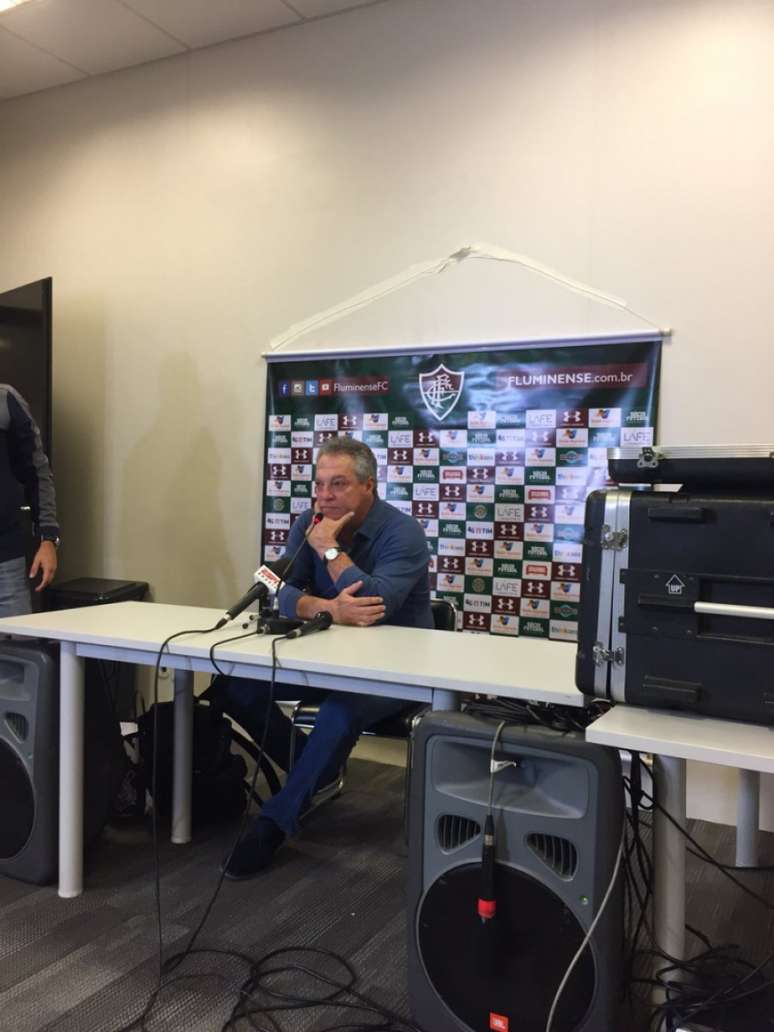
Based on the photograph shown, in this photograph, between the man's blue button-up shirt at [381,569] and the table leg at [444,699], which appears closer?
the table leg at [444,699]

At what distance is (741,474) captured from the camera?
4.34ft

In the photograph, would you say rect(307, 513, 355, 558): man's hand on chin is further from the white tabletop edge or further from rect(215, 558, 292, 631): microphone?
the white tabletop edge

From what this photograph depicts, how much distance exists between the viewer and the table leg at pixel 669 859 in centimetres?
133

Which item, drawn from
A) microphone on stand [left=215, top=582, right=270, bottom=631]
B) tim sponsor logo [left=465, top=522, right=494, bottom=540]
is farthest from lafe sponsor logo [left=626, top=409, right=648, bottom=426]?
microphone on stand [left=215, top=582, right=270, bottom=631]

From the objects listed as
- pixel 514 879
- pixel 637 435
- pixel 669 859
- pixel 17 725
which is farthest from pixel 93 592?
pixel 669 859

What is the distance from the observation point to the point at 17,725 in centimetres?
203

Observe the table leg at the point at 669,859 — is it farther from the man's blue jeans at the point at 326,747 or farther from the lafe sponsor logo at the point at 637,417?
the lafe sponsor logo at the point at 637,417

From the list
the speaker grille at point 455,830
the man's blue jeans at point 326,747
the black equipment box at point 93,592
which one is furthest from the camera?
the black equipment box at point 93,592

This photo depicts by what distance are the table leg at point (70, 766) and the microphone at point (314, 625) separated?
22.9 inches

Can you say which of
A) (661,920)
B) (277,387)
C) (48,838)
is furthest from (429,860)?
(277,387)

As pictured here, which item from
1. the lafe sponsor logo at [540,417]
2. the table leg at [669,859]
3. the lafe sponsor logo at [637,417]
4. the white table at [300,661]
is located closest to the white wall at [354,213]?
the lafe sponsor logo at [637,417]

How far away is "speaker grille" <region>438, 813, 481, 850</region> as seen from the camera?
4.58 ft

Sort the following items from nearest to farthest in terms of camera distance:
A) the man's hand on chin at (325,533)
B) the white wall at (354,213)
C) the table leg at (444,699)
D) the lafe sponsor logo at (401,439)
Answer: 1. the table leg at (444,699)
2. the man's hand on chin at (325,533)
3. the white wall at (354,213)
4. the lafe sponsor logo at (401,439)

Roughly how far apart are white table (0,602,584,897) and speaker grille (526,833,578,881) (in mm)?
241
